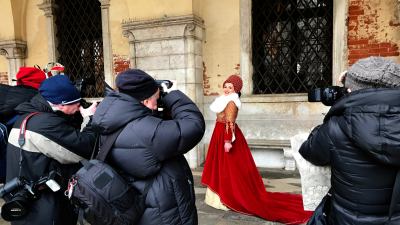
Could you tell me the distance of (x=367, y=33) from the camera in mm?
5258

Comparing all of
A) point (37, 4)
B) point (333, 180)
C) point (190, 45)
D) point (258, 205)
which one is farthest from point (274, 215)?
point (37, 4)

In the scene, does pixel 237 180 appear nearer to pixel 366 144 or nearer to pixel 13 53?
pixel 366 144

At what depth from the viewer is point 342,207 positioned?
168 cm

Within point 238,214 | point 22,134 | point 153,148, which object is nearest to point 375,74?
point 153,148

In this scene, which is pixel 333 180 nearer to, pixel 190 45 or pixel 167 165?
pixel 167 165

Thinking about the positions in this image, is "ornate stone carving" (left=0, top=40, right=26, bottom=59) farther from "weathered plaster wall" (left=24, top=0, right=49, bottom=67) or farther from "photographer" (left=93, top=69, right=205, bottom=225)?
"photographer" (left=93, top=69, right=205, bottom=225)

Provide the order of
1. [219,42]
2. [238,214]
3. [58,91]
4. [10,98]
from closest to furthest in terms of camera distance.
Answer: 1. [58,91]
2. [10,98]
3. [238,214]
4. [219,42]

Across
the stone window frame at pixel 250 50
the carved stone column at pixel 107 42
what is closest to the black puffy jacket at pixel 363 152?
the stone window frame at pixel 250 50

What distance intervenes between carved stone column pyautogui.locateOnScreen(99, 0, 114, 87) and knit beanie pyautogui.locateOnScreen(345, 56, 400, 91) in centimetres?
605

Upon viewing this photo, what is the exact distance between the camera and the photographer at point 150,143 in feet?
5.82

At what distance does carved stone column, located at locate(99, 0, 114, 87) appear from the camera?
23.2 feet

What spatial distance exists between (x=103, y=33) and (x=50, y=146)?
5.34 metres

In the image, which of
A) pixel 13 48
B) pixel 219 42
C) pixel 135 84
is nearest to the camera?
pixel 135 84

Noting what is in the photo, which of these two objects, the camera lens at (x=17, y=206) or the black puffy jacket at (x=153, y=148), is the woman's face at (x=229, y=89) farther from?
the camera lens at (x=17, y=206)
